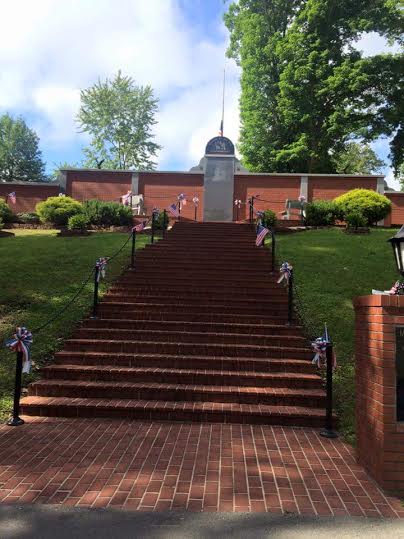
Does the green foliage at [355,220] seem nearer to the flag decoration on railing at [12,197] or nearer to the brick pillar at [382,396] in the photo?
the brick pillar at [382,396]

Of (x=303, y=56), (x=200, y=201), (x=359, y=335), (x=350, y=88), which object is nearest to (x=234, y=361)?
(x=359, y=335)

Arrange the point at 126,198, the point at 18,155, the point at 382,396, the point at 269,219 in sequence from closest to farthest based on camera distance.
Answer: the point at 382,396 → the point at 269,219 → the point at 126,198 → the point at 18,155

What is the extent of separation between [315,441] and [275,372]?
6.08ft

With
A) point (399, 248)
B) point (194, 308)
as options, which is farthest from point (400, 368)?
point (194, 308)

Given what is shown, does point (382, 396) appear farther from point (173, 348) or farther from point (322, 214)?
point (322, 214)

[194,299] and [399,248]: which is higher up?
[399,248]

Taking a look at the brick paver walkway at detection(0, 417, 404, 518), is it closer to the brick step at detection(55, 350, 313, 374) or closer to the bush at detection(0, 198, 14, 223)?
the brick step at detection(55, 350, 313, 374)

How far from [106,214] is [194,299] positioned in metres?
10.8

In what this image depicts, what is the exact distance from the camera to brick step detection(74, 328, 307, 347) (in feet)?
25.0

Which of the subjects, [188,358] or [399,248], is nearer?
[399,248]

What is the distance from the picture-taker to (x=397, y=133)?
2903 cm

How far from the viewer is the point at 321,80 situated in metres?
27.9

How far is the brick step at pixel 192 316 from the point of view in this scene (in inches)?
334

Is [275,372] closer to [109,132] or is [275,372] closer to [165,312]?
[165,312]
